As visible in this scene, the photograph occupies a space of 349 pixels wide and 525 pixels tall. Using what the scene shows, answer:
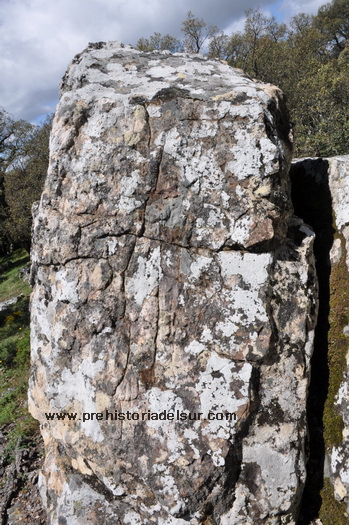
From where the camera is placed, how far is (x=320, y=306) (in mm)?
4430

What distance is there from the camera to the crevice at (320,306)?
13.0 ft

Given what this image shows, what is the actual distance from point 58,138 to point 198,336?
268 centimetres

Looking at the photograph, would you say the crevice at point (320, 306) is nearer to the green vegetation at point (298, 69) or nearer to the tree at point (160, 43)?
the green vegetation at point (298, 69)

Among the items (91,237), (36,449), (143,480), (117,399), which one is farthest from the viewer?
(36,449)

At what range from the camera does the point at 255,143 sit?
3971 millimetres

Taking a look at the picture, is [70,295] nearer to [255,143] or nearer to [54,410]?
[54,410]

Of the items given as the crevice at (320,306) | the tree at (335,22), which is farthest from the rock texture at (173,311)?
the tree at (335,22)

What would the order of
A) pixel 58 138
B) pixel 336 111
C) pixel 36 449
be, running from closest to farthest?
pixel 58 138 → pixel 36 449 → pixel 336 111

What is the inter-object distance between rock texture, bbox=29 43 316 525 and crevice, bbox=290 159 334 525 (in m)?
0.37

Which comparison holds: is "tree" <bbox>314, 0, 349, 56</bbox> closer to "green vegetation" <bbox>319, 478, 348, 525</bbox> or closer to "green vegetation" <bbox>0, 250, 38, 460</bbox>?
"green vegetation" <bbox>0, 250, 38, 460</bbox>

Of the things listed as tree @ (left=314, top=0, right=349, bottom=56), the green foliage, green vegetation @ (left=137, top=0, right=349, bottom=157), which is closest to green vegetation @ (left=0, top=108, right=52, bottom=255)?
the green foliage

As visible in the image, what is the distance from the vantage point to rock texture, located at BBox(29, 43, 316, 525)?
3.66 meters

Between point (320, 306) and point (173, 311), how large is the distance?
5.62ft

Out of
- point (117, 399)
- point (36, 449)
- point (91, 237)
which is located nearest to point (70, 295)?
point (91, 237)
